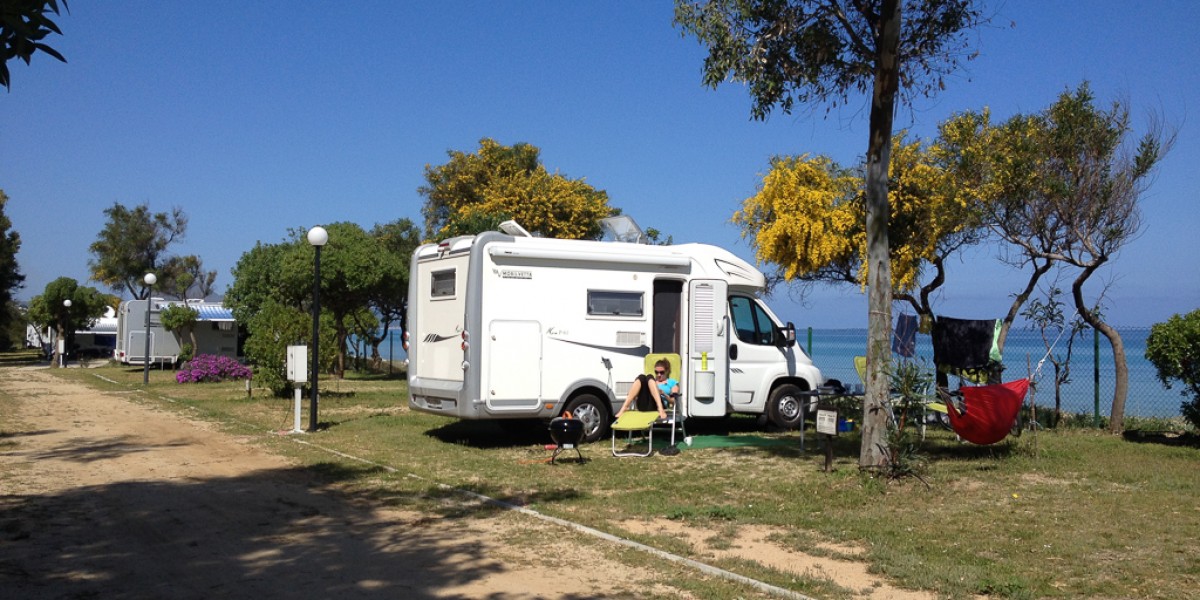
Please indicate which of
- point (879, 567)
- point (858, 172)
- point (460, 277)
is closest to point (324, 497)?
point (460, 277)

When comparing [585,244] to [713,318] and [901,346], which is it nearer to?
[713,318]

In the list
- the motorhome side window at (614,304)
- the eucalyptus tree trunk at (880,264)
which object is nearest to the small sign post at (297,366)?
the motorhome side window at (614,304)

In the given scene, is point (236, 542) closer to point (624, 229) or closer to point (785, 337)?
point (785, 337)

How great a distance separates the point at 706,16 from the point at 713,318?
4503mm

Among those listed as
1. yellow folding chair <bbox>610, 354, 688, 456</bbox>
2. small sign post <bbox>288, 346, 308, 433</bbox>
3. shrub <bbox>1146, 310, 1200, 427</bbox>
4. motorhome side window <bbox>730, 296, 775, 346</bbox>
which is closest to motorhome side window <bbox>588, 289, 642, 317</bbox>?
yellow folding chair <bbox>610, 354, 688, 456</bbox>

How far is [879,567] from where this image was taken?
19.8 feet

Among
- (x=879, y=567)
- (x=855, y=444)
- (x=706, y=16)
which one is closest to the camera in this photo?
(x=879, y=567)

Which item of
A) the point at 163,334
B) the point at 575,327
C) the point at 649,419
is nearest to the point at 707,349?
the point at 575,327

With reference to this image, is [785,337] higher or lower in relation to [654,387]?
higher

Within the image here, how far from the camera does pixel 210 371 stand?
26.2m

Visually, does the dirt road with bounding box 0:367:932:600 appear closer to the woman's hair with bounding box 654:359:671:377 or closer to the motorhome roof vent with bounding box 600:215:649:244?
the woman's hair with bounding box 654:359:671:377

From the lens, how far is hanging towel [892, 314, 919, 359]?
13906mm

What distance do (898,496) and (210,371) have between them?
22.1m

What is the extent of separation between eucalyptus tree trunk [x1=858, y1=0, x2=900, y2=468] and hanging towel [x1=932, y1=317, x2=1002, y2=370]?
515 centimetres
